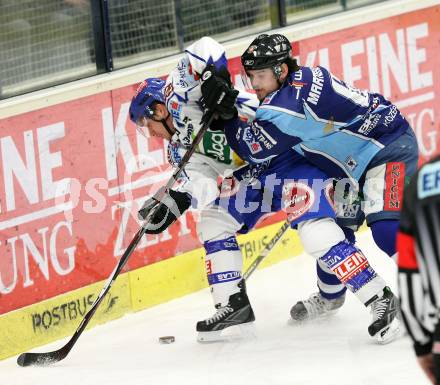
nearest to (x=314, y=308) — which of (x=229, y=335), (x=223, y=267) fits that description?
(x=229, y=335)

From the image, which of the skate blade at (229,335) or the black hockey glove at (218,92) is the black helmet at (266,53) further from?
the skate blade at (229,335)

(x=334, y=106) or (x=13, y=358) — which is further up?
(x=334, y=106)

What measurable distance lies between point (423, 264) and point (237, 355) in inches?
79.1

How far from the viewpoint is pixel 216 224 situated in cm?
442

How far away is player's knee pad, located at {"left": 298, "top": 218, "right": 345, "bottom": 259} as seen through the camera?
4.15 metres

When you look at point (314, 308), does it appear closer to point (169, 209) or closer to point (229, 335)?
point (229, 335)

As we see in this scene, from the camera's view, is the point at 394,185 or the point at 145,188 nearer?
the point at 394,185

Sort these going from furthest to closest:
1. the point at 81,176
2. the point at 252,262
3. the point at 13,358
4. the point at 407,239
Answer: the point at 252,262
the point at 81,176
the point at 13,358
the point at 407,239

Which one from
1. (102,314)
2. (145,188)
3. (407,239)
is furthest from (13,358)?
(407,239)

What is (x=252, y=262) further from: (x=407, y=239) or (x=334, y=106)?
(x=407, y=239)

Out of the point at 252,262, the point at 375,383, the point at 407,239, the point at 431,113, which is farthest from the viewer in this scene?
the point at 431,113

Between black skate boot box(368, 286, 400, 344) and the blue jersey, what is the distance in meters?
0.47

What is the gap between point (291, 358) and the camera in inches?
165

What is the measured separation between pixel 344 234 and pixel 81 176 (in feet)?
3.79
